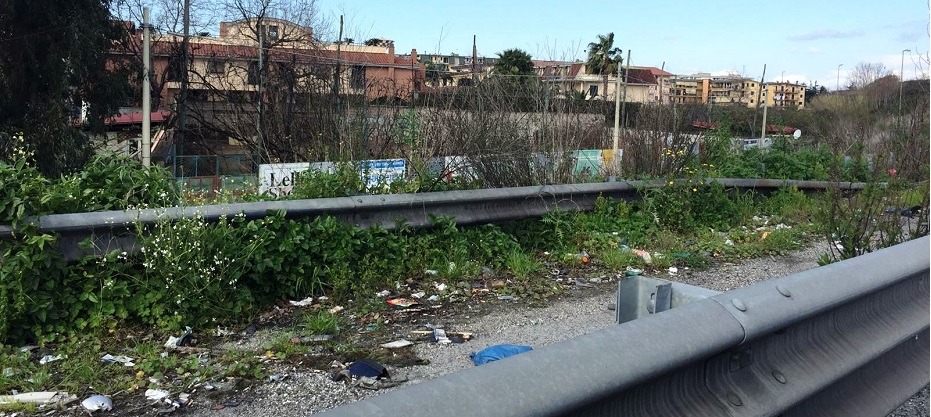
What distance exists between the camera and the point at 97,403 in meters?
3.63

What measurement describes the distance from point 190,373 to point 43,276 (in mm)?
1209

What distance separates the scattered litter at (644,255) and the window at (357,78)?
613 cm

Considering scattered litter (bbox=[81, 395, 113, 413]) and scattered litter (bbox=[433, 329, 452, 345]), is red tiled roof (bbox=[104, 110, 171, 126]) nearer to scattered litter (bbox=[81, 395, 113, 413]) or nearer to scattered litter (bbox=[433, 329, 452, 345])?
scattered litter (bbox=[433, 329, 452, 345])

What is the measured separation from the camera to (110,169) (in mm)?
5566

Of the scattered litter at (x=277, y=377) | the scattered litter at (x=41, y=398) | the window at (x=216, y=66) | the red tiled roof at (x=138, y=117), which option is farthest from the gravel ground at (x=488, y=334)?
the red tiled roof at (x=138, y=117)

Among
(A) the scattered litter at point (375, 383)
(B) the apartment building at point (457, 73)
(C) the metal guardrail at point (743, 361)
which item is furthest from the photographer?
(B) the apartment building at point (457, 73)

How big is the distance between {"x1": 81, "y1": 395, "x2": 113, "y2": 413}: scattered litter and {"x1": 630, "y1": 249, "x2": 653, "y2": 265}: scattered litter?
15.8ft

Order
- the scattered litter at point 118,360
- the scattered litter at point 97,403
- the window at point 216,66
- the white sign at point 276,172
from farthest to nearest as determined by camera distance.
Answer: the window at point 216,66 → the white sign at point 276,172 → the scattered litter at point 118,360 → the scattered litter at point 97,403

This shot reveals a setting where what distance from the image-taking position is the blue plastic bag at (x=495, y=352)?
14.1 ft

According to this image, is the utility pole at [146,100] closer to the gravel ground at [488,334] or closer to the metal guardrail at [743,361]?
the gravel ground at [488,334]

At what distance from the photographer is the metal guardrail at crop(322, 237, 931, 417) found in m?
1.72

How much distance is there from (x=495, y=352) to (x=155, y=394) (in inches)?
68.0

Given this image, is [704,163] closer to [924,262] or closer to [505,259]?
[505,259]

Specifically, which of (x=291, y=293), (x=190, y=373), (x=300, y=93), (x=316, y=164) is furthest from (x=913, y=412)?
(x=300, y=93)
